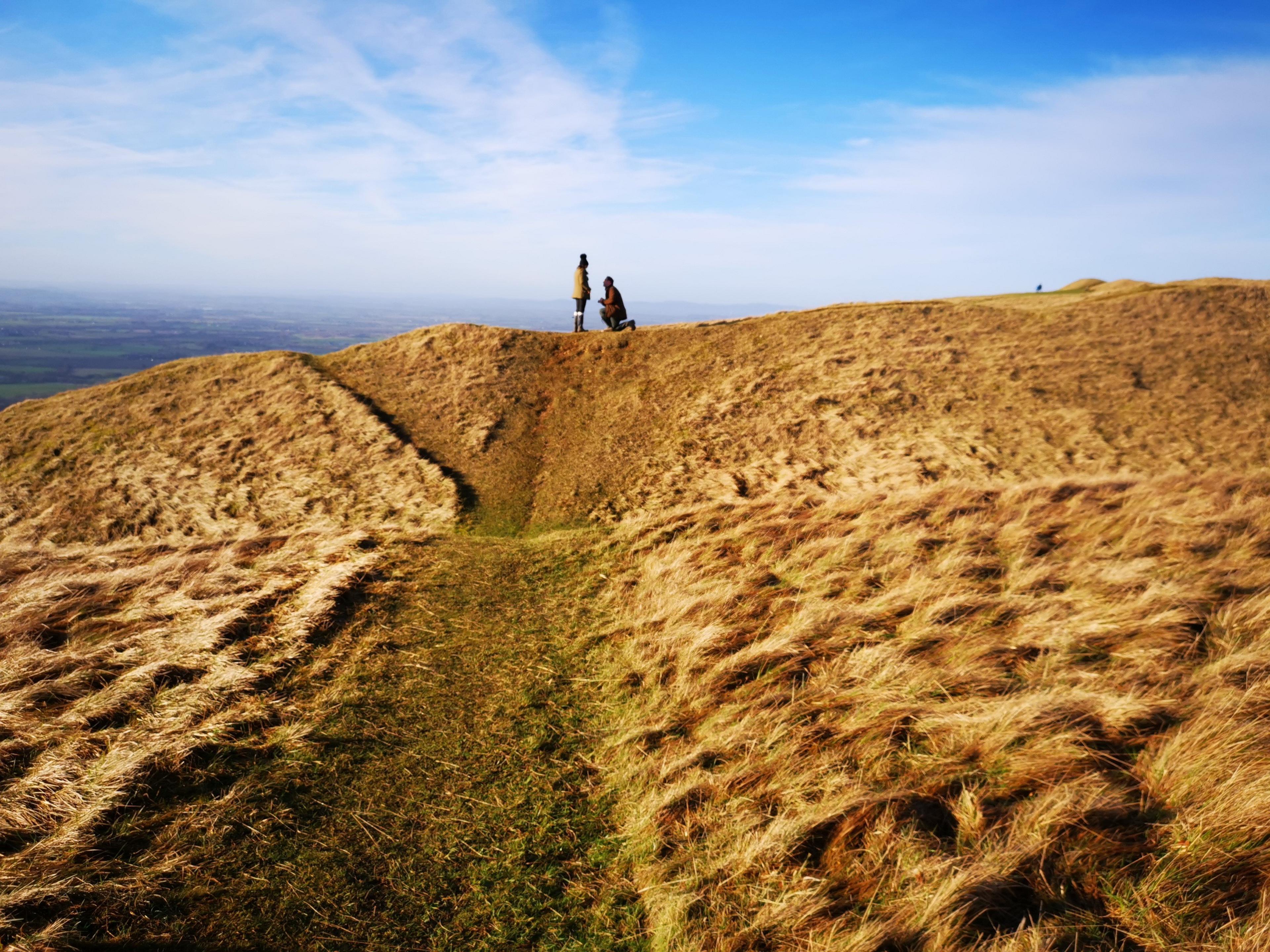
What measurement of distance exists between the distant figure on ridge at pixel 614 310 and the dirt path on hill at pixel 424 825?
655 inches

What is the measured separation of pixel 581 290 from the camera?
78.2ft

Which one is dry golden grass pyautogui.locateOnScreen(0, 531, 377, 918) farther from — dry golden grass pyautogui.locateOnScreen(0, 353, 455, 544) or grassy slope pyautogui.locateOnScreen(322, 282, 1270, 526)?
grassy slope pyautogui.locateOnScreen(322, 282, 1270, 526)

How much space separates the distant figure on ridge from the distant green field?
79746 millimetres

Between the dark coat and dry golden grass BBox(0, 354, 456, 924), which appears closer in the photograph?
dry golden grass BBox(0, 354, 456, 924)

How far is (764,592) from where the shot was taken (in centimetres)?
895

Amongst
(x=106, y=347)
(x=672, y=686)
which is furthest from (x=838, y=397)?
(x=106, y=347)

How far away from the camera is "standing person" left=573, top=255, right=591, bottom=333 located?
23109 millimetres

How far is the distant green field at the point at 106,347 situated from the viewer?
336 ft

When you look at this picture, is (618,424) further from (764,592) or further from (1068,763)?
(1068,763)

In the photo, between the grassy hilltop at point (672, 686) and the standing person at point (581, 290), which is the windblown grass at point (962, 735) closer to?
the grassy hilltop at point (672, 686)

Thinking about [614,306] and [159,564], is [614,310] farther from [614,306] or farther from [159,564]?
[159,564]

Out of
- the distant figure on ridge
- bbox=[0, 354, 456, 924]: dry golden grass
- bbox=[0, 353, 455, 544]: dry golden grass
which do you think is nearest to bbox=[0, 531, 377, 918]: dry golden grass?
bbox=[0, 354, 456, 924]: dry golden grass

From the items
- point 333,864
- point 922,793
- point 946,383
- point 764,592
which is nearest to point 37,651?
point 333,864

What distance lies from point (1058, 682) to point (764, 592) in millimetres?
3692
